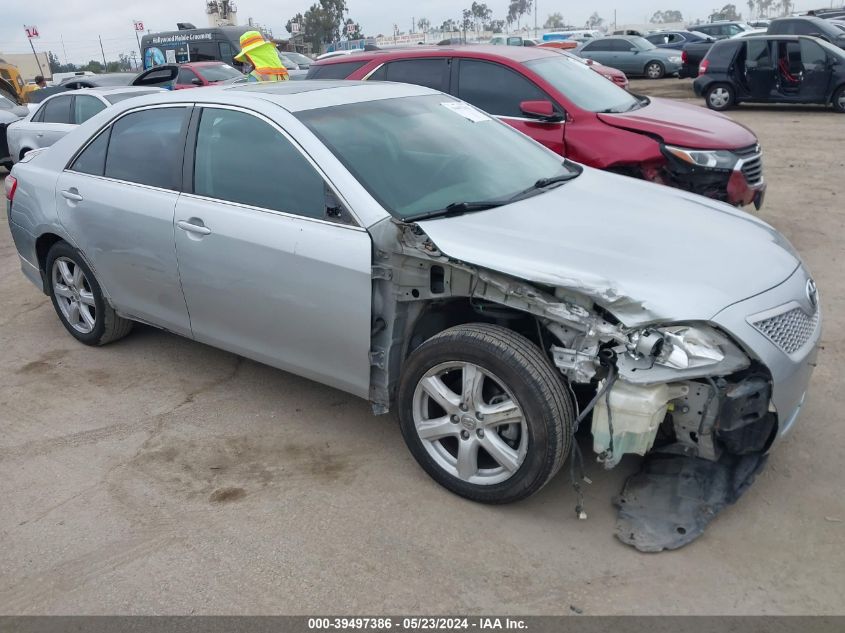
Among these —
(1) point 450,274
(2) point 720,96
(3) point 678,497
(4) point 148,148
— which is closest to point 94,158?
(4) point 148,148

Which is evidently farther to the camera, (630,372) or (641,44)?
(641,44)

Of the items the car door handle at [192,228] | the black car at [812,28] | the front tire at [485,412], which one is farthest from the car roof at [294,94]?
the black car at [812,28]

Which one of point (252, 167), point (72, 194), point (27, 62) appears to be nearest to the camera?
point (252, 167)

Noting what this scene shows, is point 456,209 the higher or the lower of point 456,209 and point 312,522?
the higher

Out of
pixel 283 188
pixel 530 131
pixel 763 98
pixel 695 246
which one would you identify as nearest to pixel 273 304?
pixel 283 188

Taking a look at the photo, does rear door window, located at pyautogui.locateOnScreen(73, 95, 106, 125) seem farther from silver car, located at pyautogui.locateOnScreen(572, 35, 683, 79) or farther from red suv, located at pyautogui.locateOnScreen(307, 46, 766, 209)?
silver car, located at pyautogui.locateOnScreen(572, 35, 683, 79)

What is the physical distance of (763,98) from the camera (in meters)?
15.1

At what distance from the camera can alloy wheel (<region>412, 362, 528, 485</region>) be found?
9.96ft

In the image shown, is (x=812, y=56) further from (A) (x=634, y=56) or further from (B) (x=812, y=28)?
(A) (x=634, y=56)

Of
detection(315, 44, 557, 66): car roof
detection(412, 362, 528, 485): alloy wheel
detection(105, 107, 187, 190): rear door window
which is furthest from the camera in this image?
detection(315, 44, 557, 66): car roof

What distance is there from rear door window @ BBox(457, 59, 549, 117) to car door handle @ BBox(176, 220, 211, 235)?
373 centimetres

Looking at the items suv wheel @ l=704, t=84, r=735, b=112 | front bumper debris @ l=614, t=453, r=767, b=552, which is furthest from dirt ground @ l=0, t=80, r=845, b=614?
suv wheel @ l=704, t=84, r=735, b=112

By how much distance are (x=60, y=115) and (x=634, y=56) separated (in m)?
19.2

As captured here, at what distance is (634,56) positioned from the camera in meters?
24.1
